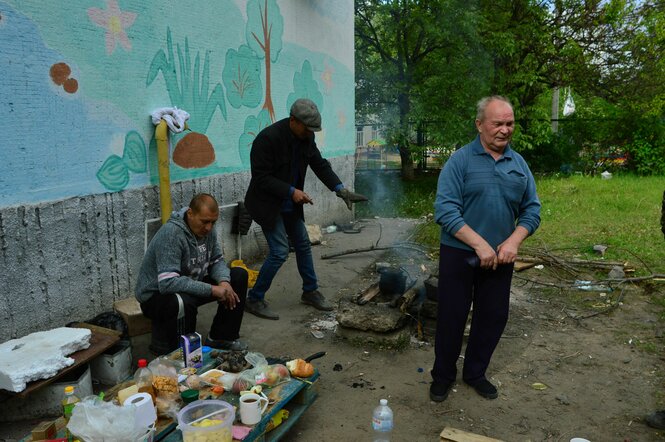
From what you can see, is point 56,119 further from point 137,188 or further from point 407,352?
point 407,352

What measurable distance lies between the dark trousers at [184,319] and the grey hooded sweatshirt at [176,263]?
0.28 feet

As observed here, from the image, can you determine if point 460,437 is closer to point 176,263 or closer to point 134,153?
point 176,263

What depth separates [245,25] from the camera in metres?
6.71

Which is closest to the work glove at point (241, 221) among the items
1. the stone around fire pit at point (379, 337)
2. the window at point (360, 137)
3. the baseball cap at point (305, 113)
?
the baseball cap at point (305, 113)

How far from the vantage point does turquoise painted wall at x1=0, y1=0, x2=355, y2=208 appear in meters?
3.88

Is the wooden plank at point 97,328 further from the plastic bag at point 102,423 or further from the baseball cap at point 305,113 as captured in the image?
the baseball cap at point 305,113

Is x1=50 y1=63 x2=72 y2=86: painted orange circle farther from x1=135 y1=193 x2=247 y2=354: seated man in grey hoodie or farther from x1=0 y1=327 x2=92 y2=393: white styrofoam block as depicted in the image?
x1=0 y1=327 x2=92 y2=393: white styrofoam block

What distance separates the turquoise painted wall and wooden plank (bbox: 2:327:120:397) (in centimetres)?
124

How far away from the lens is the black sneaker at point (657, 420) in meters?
3.29

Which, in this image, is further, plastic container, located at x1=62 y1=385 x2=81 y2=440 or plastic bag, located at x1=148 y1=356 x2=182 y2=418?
plastic bag, located at x1=148 y1=356 x2=182 y2=418

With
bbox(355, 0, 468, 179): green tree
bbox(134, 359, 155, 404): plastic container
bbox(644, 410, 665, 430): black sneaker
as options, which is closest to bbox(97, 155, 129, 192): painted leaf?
bbox(134, 359, 155, 404): plastic container

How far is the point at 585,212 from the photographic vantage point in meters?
10.4

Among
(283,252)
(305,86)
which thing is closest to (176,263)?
(283,252)

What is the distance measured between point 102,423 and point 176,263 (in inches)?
58.7
